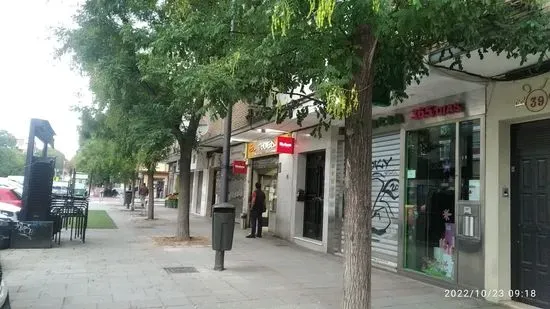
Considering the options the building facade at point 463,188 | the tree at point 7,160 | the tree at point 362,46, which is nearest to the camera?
the tree at point 362,46

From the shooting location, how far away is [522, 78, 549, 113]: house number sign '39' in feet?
22.2

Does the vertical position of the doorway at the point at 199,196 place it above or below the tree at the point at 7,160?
below

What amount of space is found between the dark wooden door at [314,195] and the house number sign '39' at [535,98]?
22.6 feet

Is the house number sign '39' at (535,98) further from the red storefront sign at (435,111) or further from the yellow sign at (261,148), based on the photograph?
the yellow sign at (261,148)

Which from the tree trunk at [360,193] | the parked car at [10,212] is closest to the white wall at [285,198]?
the parked car at [10,212]

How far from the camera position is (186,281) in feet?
26.3

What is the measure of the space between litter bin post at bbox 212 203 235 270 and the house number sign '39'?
5.44m

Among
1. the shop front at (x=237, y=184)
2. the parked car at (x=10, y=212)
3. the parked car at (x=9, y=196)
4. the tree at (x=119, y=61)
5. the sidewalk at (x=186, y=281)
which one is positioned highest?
the tree at (x=119, y=61)

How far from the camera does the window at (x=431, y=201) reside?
8508 mm

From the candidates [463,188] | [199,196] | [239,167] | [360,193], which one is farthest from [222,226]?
[199,196]

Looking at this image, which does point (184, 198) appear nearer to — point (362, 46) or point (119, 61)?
point (119, 61)

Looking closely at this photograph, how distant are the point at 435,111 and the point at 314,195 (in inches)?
227

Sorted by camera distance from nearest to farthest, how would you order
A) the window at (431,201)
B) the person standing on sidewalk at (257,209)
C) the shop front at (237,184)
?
the window at (431,201)
the person standing on sidewalk at (257,209)
the shop front at (237,184)

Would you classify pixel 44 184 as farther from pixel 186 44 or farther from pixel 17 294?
pixel 186 44
